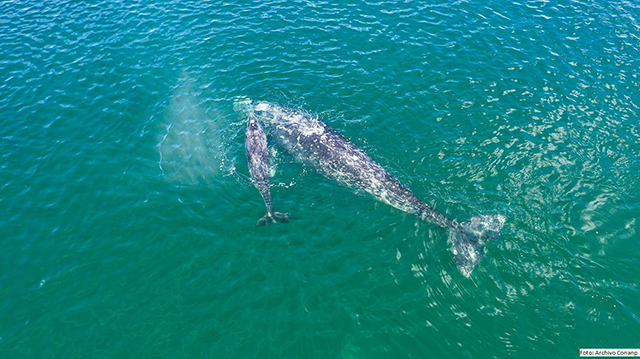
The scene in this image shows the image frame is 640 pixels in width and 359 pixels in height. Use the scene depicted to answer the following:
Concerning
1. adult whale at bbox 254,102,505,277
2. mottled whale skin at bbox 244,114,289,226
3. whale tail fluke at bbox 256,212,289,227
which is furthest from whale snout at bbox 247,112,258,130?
whale tail fluke at bbox 256,212,289,227

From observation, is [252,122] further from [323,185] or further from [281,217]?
[281,217]

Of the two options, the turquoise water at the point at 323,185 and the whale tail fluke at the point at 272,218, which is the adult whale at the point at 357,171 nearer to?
the turquoise water at the point at 323,185

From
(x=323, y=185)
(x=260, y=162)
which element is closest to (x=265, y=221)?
(x=323, y=185)

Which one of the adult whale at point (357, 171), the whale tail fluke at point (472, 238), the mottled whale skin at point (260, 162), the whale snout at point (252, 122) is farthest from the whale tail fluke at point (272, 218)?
the whale tail fluke at point (472, 238)

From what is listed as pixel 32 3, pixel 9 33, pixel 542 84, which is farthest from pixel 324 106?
pixel 32 3

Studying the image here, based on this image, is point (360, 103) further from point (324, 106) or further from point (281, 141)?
point (281, 141)
